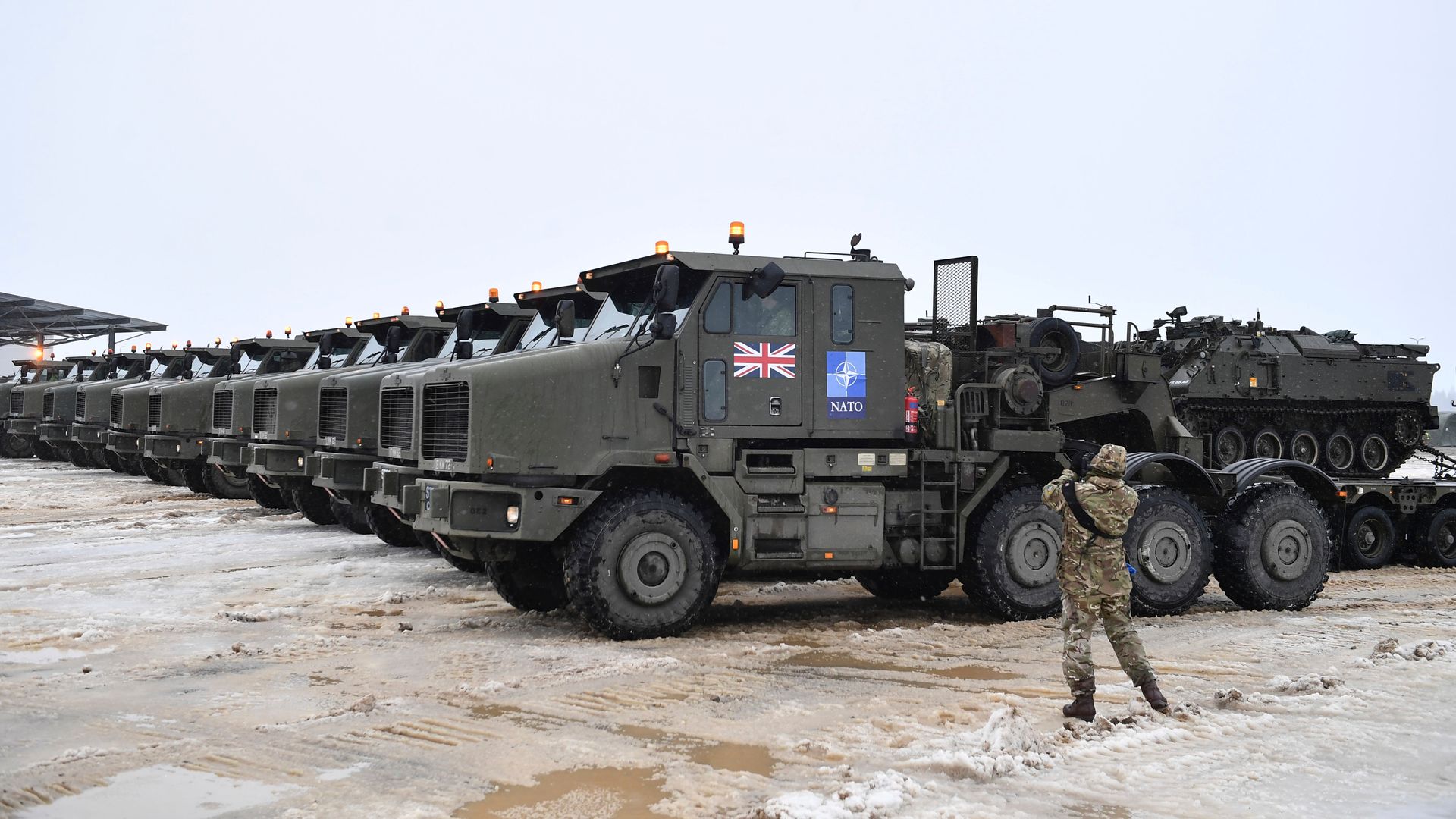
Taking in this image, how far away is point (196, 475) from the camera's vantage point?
65.4 ft

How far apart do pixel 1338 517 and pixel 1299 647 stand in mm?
5839

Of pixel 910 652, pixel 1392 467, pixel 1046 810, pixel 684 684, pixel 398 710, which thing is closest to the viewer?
pixel 1046 810

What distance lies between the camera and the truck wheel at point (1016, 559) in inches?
373

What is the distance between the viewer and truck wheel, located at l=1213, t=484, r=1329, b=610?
10.3 meters

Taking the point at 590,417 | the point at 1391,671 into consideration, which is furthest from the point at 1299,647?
the point at 590,417

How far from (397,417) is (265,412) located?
5.74 m

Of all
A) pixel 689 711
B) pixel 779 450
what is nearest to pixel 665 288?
pixel 779 450

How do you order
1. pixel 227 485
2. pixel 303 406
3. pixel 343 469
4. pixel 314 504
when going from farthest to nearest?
pixel 227 485, pixel 314 504, pixel 303 406, pixel 343 469

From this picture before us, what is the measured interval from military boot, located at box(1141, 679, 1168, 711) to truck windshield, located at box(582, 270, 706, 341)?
12.5ft

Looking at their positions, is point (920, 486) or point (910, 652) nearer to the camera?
point (910, 652)

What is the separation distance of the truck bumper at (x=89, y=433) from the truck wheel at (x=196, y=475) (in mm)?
3735

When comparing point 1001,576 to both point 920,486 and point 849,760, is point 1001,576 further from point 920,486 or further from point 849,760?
point 849,760

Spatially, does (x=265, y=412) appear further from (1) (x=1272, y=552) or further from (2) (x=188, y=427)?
(1) (x=1272, y=552)

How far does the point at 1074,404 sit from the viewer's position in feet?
36.6
